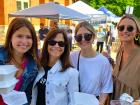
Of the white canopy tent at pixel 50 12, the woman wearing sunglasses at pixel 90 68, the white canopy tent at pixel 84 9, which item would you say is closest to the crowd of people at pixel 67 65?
the woman wearing sunglasses at pixel 90 68

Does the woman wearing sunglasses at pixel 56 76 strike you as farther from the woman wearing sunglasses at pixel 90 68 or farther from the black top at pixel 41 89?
the woman wearing sunglasses at pixel 90 68

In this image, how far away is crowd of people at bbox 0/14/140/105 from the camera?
11.1 ft

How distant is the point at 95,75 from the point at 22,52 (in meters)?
0.87

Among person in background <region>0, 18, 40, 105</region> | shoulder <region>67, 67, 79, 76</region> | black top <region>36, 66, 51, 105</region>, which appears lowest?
black top <region>36, 66, 51, 105</region>

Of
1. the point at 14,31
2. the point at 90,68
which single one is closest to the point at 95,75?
the point at 90,68

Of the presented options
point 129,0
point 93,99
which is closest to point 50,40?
point 93,99

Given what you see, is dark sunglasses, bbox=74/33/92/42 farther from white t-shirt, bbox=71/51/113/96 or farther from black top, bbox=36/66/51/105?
black top, bbox=36/66/51/105

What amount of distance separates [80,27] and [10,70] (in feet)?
5.88

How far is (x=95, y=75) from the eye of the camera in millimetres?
3760

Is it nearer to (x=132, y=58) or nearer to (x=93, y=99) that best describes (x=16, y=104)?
(x=93, y=99)

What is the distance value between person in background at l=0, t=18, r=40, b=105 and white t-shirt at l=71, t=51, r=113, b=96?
1.80 ft

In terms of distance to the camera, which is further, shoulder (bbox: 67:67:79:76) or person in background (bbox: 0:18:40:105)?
shoulder (bbox: 67:67:79:76)

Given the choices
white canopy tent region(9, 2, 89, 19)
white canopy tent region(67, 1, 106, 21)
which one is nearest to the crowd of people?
white canopy tent region(9, 2, 89, 19)

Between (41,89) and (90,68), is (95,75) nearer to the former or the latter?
(90,68)
